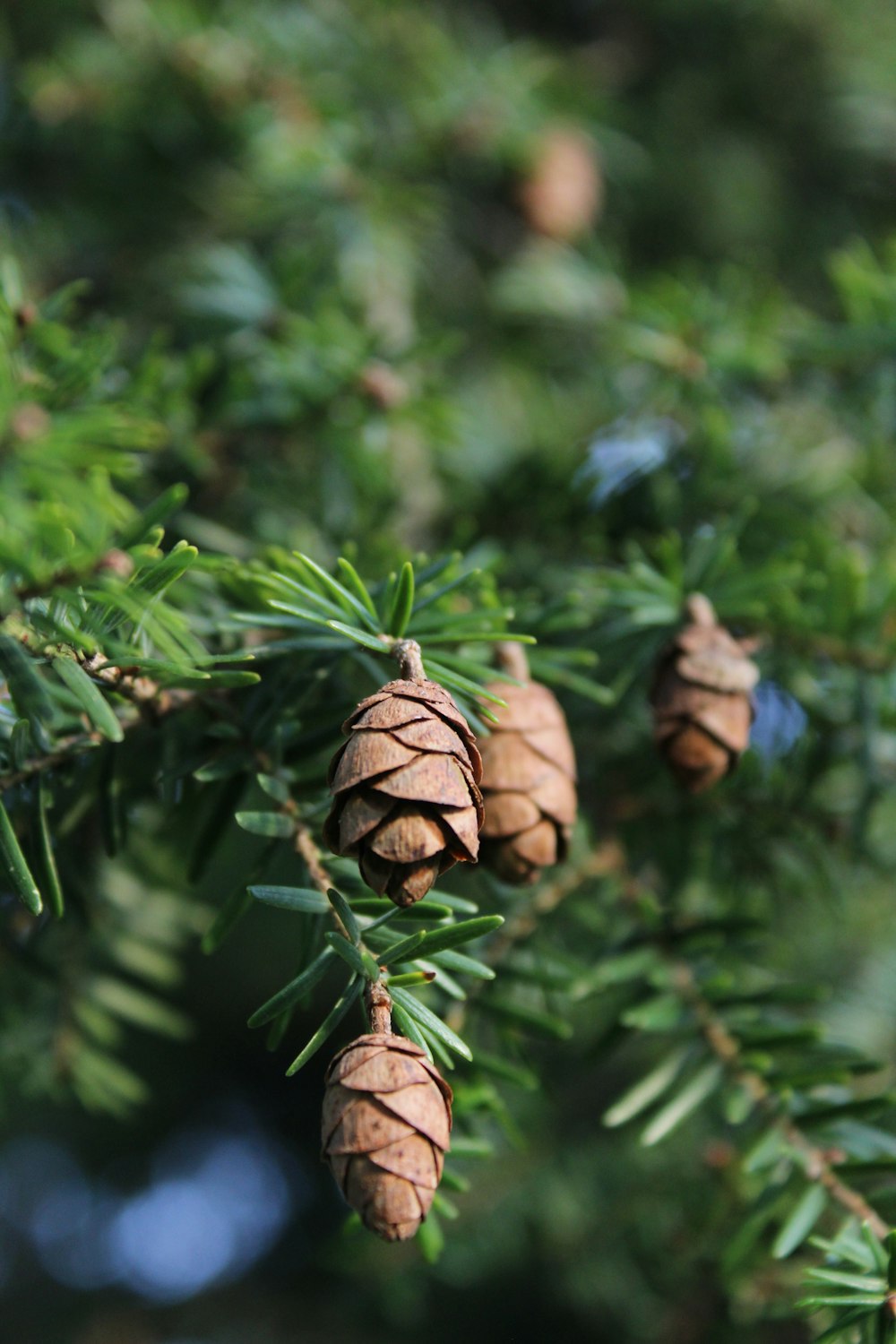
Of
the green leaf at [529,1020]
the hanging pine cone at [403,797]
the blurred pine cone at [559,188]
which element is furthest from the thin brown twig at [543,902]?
the blurred pine cone at [559,188]

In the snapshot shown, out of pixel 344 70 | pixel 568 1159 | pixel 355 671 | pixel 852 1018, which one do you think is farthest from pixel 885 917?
pixel 344 70

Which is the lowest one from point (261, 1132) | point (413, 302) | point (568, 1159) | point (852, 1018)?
point (261, 1132)

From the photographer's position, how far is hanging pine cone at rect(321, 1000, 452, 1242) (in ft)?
1.45

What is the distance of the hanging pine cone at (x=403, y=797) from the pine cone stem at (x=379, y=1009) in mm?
42

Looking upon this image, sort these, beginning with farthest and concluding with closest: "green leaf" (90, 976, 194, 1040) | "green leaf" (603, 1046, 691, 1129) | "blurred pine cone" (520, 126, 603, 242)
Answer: "blurred pine cone" (520, 126, 603, 242) < "green leaf" (90, 976, 194, 1040) < "green leaf" (603, 1046, 691, 1129)

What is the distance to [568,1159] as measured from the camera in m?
1.25

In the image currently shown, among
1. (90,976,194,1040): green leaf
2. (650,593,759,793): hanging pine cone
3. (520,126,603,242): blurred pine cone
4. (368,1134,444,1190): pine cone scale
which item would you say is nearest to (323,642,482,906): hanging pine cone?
(368,1134,444,1190): pine cone scale

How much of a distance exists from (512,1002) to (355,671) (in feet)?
0.79

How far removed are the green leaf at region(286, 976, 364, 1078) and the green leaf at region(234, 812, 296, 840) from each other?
9 cm

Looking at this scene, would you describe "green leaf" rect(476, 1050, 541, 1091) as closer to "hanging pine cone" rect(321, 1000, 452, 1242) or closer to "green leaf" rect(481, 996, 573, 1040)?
"green leaf" rect(481, 996, 573, 1040)

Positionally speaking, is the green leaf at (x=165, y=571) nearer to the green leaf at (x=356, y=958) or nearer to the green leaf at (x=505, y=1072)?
the green leaf at (x=356, y=958)

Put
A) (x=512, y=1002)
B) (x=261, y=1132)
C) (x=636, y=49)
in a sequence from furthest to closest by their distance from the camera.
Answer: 1. (x=261, y=1132)
2. (x=636, y=49)
3. (x=512, y=1002)

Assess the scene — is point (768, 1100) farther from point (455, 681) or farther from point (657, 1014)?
point (455, 681)

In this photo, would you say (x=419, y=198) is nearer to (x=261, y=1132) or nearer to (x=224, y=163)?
(x=224, y=163)
